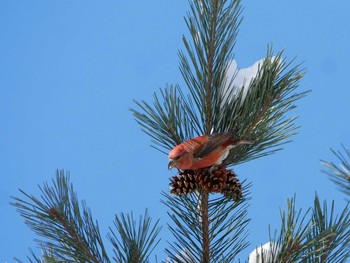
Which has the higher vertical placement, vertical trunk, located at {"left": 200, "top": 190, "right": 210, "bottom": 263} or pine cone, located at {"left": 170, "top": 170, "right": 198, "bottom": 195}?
pine cone, located at {"left": 170, "top": 170, "right": 198, "bottom": 195}

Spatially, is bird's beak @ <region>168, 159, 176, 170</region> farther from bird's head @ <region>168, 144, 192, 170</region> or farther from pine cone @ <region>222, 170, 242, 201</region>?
pine cone @ <region>222, 170, 242, 201</region>

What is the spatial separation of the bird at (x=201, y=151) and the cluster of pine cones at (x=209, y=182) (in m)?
0.04

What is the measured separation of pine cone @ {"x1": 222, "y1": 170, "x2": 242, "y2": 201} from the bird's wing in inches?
5.0

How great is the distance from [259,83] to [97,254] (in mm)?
589

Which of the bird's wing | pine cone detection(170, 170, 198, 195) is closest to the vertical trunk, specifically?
pine cone detection(170, 170, 198, 195)

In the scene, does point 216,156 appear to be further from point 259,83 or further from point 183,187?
point 259,83

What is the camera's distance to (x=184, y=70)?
1642 millimetres

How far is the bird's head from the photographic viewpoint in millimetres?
1465

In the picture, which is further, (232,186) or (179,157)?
(232,186)

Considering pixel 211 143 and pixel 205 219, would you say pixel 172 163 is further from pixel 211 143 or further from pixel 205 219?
pixel 205 219

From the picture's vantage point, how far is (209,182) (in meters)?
1.54

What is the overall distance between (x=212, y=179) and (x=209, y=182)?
0.03 feet

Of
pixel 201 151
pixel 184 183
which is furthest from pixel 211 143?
pixel 184 183

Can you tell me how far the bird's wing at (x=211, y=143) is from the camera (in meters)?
1.48
